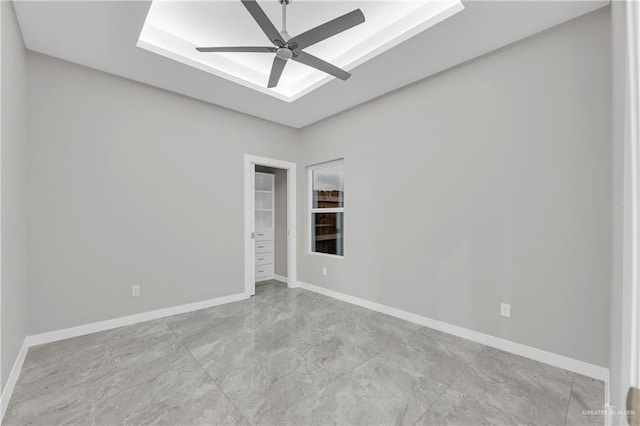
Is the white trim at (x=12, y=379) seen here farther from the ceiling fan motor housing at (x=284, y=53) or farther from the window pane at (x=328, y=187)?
the window pane at (x=328, y=187)

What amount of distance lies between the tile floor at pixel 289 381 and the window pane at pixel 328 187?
1.97m

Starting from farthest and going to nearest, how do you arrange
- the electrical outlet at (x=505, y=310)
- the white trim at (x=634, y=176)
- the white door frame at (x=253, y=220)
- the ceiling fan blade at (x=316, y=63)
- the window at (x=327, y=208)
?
the window at (x=327, y=208)
the white door frame at (x=253, y=220)
the electrical outlet at (x=505, y=310)
the ceiling fan blade at (x=316, y=63)
the white trim at (x=634, y=176)

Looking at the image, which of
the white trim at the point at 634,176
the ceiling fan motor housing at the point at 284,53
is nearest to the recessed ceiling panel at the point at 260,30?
the ceiling fan motor housing at the point at 284,53

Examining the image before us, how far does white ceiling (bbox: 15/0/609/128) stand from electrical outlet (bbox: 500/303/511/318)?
238cm

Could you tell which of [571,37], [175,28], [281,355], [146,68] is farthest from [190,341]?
[571,37]

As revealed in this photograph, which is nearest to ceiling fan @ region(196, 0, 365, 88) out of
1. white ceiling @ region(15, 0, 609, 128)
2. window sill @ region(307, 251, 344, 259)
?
white ceiling @ region(15, 0, 609, 128)

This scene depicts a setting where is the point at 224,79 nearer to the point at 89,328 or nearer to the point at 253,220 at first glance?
the point at 253,220

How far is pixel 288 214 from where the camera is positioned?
15.3 ft

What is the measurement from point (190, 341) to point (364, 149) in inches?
120

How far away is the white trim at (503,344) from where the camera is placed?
6.70 ft

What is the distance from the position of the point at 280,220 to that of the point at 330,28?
371cm

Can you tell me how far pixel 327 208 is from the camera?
4.35 m

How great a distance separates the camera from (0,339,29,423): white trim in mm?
1675

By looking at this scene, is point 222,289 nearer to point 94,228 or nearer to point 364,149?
point 94,228
